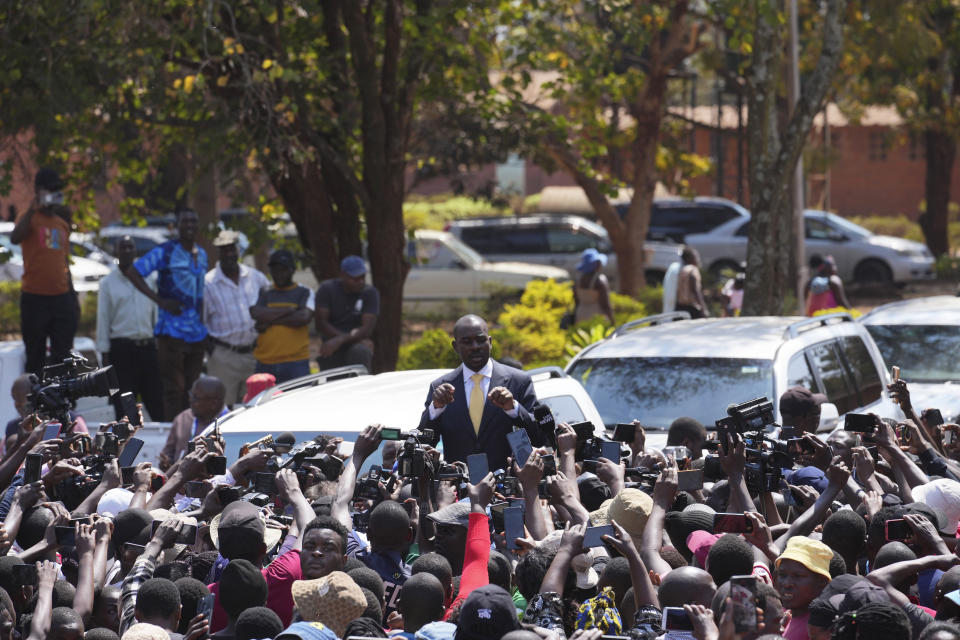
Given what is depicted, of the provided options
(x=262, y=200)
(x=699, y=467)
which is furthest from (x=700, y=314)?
(x=699, y=467)

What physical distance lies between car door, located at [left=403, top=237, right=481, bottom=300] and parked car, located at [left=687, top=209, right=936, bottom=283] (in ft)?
18.0

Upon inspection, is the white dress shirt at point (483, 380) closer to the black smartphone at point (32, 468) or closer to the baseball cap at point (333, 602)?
the black smartphone at point (32, 468)

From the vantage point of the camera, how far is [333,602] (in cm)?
441

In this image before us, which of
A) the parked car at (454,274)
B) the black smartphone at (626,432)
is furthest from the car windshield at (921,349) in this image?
the parked car at (454,274)

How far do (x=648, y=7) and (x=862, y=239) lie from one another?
1021 centimetres

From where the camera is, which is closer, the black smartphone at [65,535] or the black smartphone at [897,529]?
the black smartphone at [897,529]

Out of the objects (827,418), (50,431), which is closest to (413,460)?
(50,431)

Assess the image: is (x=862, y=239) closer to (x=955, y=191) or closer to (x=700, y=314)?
(x=700, y=314)

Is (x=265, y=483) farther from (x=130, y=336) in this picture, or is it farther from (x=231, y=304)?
(x=130, y=336)

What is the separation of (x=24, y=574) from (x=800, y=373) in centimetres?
571

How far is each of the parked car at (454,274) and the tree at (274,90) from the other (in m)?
8.61

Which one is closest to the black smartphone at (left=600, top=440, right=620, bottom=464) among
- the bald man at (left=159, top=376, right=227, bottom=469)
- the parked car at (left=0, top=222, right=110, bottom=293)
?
the bald man at (left=159, top=376, right=227, bottom=469)

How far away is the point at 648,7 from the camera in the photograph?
1748 centimetres

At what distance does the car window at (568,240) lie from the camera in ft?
81.3
